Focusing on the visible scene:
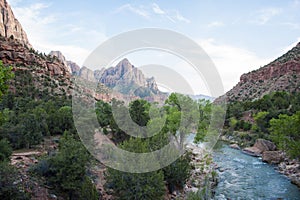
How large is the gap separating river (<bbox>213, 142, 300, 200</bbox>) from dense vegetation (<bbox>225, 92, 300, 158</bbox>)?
107 inches

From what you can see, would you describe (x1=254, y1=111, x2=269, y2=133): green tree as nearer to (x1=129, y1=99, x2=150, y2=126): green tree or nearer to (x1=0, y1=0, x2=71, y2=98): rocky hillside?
(x1=129, y1=99, x2=150, y2=126): green tree

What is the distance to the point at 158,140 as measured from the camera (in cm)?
1712

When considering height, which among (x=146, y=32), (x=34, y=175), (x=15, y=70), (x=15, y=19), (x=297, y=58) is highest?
(x=15, y=19)

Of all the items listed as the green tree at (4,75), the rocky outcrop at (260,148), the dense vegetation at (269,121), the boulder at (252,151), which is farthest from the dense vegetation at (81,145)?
the rocky outcrop at (260,148)

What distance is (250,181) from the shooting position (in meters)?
20.5

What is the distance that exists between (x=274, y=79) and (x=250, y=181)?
70.5 meters

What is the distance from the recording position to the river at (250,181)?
57.0 ft

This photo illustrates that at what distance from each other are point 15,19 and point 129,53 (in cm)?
8411

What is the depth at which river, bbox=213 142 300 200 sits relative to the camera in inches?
684

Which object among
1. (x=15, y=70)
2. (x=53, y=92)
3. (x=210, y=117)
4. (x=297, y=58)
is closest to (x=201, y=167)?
(x=210, y=117)

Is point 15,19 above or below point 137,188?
above

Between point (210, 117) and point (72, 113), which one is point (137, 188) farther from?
point (210, 117)

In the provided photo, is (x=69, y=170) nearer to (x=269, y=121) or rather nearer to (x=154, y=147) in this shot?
(x=154, y=147)

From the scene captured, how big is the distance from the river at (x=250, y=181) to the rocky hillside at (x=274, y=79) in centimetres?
4518
